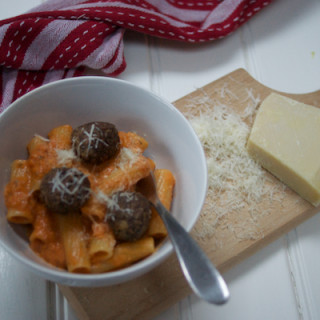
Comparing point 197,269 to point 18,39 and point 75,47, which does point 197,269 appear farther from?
point 18,39

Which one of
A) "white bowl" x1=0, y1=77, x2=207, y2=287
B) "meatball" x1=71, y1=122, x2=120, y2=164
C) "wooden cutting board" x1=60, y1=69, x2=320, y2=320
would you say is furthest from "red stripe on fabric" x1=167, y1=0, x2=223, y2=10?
"meatball" x1=71, y1=122, x2=120, y2=164

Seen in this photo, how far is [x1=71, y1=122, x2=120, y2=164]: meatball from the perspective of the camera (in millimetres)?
1198

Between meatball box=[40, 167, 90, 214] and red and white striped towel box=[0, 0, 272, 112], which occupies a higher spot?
red and white striped towel box=[0, 0, 272, 112]

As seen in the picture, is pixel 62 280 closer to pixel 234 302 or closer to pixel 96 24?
pixel 234 302

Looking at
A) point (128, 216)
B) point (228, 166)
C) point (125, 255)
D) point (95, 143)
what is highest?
point (95, 143)

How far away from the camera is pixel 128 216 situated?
1.08m

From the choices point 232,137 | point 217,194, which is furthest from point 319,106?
point 217,194

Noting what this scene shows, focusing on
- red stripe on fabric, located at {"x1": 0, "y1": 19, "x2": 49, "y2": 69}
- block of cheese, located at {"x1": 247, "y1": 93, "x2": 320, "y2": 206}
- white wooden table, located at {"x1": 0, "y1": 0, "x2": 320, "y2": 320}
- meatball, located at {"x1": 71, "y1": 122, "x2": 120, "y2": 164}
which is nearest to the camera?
meatball, located at {"x1": 71, "y1": 122, "x2": 120, "y2": 164}

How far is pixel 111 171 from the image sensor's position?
1268mm

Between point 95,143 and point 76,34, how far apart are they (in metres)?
0.83

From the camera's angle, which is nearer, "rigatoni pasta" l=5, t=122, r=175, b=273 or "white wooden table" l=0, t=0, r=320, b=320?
"rigatoni pasta" l=5, t=122, r=175, b=273

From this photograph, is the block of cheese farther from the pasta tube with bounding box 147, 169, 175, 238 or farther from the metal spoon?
the metal spoon

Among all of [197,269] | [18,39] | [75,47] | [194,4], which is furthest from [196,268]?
[194,4]

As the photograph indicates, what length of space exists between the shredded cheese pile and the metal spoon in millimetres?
391
